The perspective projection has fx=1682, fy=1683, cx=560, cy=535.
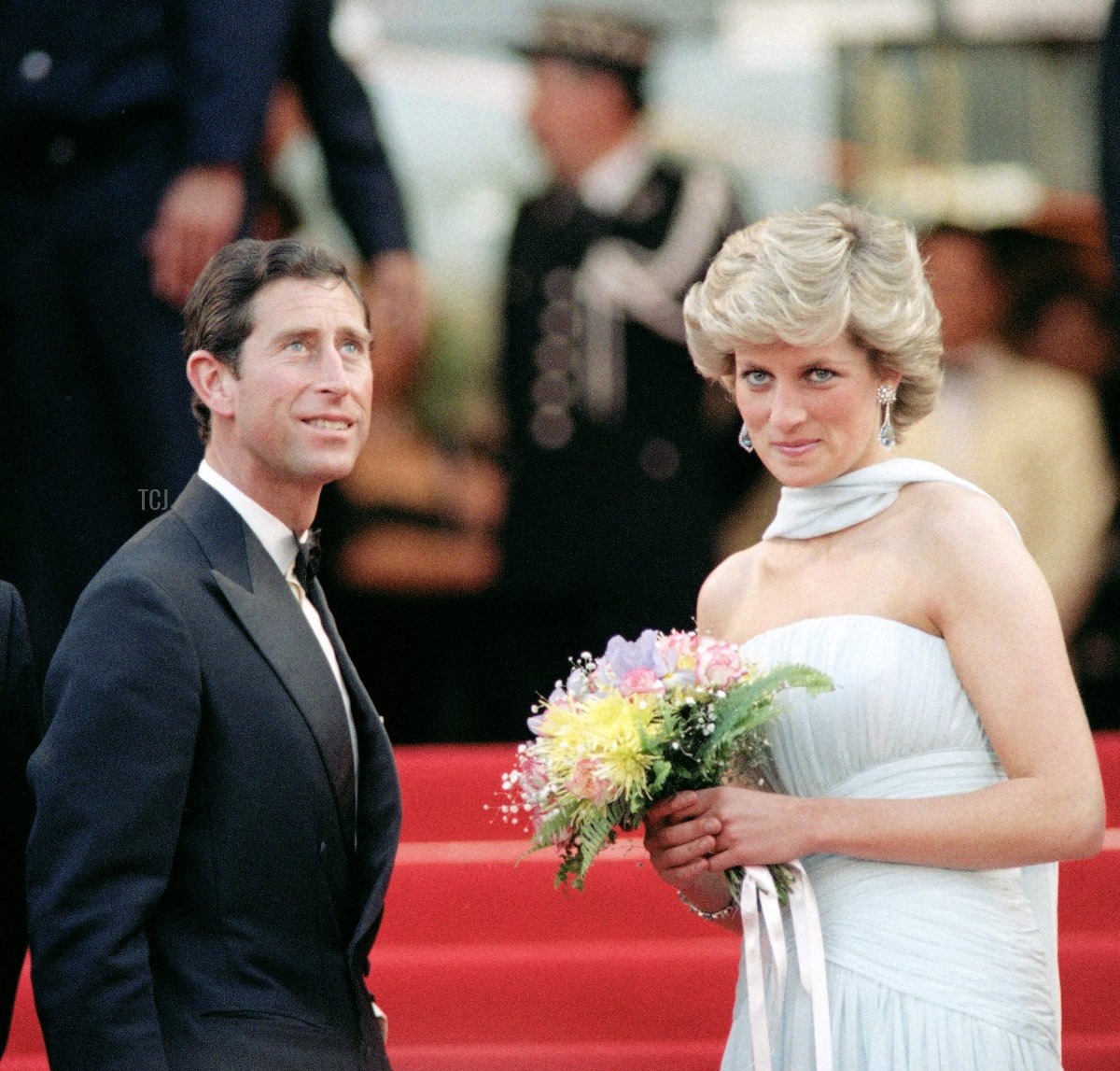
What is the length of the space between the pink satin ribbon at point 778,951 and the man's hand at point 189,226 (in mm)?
3653

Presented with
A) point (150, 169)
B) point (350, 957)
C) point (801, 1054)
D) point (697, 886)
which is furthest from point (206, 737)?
point (150, 169)

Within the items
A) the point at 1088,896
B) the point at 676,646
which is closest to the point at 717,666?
the point at 676,646

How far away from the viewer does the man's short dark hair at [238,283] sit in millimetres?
2520

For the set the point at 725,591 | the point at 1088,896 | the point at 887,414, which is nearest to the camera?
the point at 887,414

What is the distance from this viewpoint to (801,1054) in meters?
2.62

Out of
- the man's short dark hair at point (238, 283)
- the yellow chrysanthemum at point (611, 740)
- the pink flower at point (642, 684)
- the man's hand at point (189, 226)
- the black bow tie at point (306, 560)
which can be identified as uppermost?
the man's hand at point (189, 226)

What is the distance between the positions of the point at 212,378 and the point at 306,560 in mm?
308

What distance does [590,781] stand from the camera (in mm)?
2455

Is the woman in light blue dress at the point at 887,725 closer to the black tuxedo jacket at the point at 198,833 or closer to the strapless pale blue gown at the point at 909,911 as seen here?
the strapless pale blue gown at the point at 909,911

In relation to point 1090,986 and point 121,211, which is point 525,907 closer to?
point 1090,986

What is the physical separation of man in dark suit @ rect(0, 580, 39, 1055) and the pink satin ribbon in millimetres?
1086

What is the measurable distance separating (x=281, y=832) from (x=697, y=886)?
75 cm

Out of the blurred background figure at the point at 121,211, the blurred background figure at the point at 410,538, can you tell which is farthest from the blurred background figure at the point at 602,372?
the blurred background figure at the point at 121,211

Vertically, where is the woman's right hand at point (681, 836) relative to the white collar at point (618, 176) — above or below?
below
